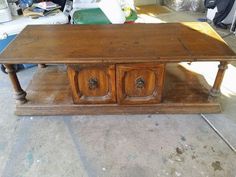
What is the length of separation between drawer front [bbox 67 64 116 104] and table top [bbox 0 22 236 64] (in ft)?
0.35

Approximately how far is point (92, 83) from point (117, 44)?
308 millimetres

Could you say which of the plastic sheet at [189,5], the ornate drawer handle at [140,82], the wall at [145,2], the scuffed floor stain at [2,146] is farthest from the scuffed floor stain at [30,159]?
the wall at [145,2]

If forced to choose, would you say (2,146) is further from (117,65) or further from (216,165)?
(216,165)

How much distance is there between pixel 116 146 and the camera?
1.32 meters

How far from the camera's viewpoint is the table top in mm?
1253

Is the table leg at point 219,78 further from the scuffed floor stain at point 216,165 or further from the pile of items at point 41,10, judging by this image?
the pile of items at point 41,10

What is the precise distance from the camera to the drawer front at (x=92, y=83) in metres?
1.36

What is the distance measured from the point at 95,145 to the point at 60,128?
0.29 metres

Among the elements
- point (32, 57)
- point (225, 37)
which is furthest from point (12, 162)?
point (225, 37)

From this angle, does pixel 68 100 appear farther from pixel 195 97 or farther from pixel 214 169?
pixel 214 169

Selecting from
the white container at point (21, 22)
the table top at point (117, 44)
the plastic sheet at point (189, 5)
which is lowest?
the plastic sheet at point (189, 5)

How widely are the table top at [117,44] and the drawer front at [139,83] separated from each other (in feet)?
0.32

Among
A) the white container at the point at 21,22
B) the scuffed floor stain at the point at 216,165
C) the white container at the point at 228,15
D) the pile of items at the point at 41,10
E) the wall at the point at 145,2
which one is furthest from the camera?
the wall at the point at 145,2

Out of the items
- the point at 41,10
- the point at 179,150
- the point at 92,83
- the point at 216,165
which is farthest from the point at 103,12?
the point at 216,165
